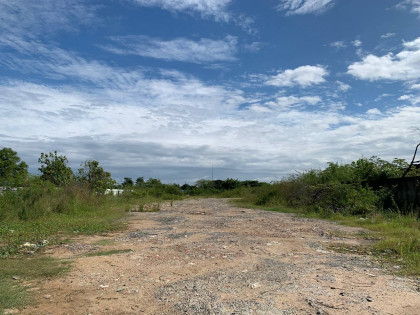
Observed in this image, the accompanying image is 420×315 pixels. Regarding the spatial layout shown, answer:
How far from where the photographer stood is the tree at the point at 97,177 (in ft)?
66.1

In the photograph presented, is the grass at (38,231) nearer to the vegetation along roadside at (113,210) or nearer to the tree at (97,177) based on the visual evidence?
the vegetation along roadside at (113,210)

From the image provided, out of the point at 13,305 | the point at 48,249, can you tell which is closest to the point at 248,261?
the point at 13,305

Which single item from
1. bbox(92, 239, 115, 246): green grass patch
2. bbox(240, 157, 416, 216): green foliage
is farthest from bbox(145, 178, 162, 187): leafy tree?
bbox(92, 239, 115, 246): green grass patch

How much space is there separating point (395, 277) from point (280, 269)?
4.70ft

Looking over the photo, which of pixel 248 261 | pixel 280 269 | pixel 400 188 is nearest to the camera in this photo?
pixel 280 269

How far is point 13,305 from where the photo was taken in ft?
11.5

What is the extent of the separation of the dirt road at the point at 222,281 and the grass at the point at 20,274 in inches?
7.1

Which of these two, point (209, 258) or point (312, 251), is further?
point (312, 251)

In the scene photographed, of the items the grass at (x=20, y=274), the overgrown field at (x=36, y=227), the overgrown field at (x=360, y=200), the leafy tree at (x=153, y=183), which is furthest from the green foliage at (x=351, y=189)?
the leafy tree at (x=153, y=183)

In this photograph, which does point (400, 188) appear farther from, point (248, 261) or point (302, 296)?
point (302, 296)

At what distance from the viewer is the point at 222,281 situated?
166 inches

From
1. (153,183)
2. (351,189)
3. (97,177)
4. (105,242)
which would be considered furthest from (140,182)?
(105,242)

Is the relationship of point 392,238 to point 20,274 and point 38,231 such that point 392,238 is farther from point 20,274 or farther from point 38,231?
point 38,231

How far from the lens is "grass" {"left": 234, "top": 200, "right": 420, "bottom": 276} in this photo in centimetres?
520
